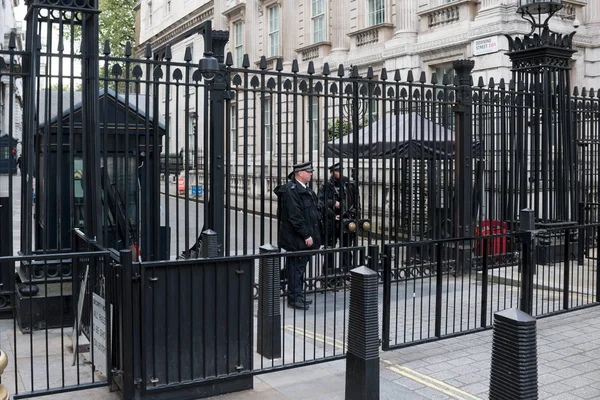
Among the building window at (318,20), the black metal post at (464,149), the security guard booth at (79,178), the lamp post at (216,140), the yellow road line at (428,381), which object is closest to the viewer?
the yellow road line at (428,381)

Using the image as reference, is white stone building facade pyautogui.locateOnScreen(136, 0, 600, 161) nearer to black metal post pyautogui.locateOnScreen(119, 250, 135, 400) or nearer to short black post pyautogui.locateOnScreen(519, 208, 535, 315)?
short black post pyautogui.locateOnScreen(519, 208, 535, 315)

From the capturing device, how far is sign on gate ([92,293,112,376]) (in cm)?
473

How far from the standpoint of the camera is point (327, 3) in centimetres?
2291

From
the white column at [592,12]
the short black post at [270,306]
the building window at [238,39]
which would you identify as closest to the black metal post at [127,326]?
the short black post at [270,306]

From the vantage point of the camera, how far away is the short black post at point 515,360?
3.43 metres

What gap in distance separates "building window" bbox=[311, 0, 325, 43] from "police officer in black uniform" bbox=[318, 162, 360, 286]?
48.1ft

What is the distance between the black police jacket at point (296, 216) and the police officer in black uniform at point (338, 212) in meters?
0.42

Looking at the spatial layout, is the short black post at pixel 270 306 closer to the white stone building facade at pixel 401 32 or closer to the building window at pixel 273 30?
the white stone building facade at pixel 401 32

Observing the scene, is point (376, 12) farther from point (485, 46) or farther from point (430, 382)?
point (430, 382)

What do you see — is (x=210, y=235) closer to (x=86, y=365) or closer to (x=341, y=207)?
(x=86, y=365)

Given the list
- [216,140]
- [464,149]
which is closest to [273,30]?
[464,149]

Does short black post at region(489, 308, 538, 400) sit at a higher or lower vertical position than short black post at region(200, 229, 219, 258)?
lower

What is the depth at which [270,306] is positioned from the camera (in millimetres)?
5559

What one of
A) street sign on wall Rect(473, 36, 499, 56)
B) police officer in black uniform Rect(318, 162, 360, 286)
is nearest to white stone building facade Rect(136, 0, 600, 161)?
street sign on wall Rect(473, 36, 499, 56)
